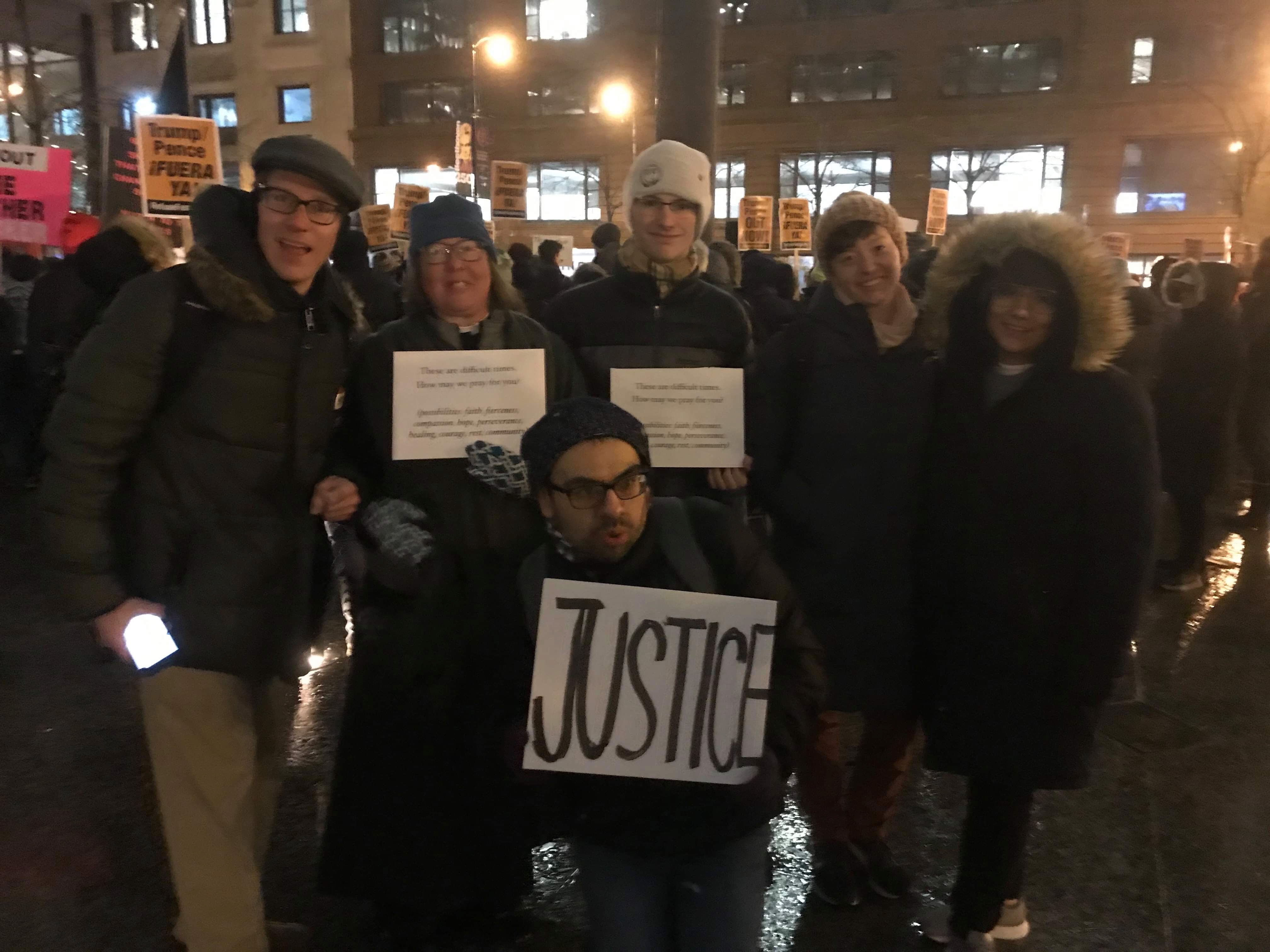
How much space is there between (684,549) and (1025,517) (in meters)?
1.00

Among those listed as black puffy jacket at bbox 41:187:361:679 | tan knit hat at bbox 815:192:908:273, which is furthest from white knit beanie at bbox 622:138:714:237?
black puffy jacket at bbox 41:187:361:679

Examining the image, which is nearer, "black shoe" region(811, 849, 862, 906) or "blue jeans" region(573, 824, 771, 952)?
"blue jeans" region(573, 824, 771, 952)

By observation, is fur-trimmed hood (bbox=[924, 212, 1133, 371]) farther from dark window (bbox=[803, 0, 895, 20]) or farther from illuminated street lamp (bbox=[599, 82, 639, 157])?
dark window (bbox=[803, 0, 895, 20])

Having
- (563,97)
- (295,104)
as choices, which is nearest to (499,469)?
(563,97)

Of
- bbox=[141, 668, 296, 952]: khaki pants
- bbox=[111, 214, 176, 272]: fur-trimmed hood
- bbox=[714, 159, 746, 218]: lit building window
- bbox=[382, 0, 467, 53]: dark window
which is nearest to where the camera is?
bbox=[141, 668, 296, 952]: khaki pants

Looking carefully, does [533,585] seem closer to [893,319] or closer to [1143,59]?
[893,319]

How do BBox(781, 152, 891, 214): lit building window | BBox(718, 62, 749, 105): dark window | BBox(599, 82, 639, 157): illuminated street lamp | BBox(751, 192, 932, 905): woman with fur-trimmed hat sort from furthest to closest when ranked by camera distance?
BBox(718, 62, 749, 105): dark window
BBox(781, 152, 891, 214): lit building window
BBox(599, 82, 639, 157): illuminated street lamp
BBox(751, 192, 932, 905): woman with fur-trimmed hat

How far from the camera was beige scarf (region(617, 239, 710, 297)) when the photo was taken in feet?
10.1

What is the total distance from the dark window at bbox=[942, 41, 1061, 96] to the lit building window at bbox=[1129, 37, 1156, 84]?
222 centimetres

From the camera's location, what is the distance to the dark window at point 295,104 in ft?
121

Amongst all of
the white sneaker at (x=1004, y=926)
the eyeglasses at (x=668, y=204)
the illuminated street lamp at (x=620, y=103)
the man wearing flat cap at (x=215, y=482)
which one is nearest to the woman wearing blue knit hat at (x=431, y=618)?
the man wearing flat cap at (x=215, y=482)

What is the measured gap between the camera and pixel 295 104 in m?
37.4

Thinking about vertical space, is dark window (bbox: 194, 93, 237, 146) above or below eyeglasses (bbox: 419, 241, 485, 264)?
above

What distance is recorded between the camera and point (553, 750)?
79.0 inches
